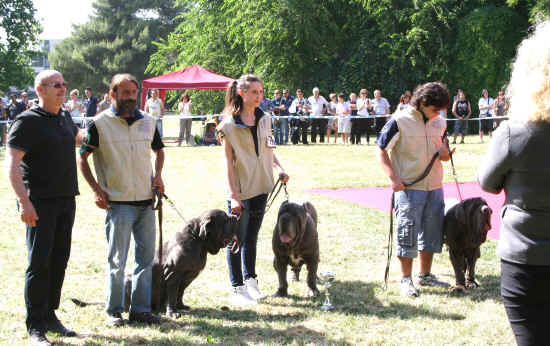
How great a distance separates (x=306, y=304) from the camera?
204 inches

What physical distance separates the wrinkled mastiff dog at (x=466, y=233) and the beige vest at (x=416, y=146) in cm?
36

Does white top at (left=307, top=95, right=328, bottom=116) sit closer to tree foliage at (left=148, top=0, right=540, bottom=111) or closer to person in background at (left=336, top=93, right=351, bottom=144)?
person in background at (left=336, top=93, right=351, bottom=144)

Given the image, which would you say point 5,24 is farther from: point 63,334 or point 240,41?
point 63,334

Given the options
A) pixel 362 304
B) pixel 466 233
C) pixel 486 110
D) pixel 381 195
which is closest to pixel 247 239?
pixel 362 304

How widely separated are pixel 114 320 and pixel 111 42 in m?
64.1

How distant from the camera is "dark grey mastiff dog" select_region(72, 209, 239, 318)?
464 cm

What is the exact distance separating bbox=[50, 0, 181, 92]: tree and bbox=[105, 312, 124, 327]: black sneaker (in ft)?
198

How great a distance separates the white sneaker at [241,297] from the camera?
515cm

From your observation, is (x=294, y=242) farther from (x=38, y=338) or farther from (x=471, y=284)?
(x=38, y=338)

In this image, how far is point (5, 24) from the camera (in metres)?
39.2

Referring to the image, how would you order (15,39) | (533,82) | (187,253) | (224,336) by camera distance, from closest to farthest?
(533,82), (224,336), (187,253), (15,39)

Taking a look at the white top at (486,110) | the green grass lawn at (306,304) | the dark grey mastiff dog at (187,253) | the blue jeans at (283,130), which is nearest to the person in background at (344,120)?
the blue jeans at (283,130)

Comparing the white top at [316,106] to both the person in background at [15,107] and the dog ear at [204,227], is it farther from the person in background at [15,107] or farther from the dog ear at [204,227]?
the dog ear at [204,227]

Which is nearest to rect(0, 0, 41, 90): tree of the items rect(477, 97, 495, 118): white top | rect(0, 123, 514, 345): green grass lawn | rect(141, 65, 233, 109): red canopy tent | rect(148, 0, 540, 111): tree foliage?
rect(148, 0, 540, 111): tree foliage
